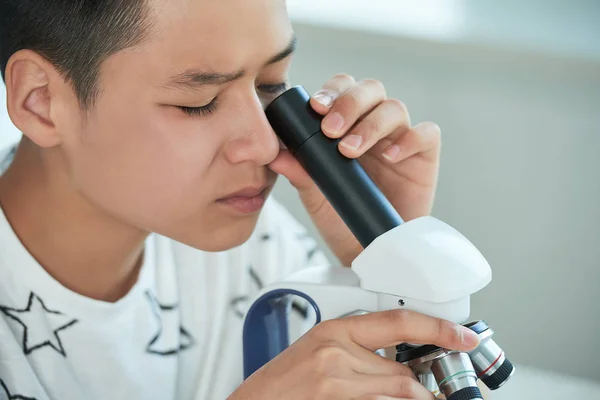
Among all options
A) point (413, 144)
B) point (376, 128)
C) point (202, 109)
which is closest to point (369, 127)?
point (376, 128)

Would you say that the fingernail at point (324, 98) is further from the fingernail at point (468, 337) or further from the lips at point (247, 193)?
the fingernail at point (468, 337)

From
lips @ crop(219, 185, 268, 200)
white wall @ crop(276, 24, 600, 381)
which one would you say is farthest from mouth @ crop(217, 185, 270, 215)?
white wall @ crop(276, 24, 600, 381)

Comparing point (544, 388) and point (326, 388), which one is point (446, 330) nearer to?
point (326, 388)

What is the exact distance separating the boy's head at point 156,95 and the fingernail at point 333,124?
0.07 m

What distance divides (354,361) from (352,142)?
268 mm

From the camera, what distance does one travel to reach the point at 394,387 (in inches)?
32.1

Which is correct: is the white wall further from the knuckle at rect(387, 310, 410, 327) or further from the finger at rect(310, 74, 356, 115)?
the knuckle at rect(387, 310, 410, 327)

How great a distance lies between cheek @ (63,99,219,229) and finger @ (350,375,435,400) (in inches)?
12.4

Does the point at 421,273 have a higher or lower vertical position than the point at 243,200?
lower

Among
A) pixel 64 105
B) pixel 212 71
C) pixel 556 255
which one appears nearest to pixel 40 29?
pixel 64 105

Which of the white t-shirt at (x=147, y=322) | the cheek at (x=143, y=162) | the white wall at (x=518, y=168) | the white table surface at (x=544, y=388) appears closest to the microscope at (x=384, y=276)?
the cheek at (x=143, y=162)

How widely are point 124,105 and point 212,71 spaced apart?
118mm

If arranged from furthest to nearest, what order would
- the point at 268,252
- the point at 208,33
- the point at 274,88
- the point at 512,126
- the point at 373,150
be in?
the point at 512,126 → the point at 268,252 → the point at 373,150 → the point at 274,88 → the point at 208,33

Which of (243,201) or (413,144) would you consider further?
(413,144)
